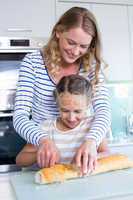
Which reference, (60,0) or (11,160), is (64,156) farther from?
(60,0)

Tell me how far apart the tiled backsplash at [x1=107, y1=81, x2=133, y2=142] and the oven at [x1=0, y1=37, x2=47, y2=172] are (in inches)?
28.1

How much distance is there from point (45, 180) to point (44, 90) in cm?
36

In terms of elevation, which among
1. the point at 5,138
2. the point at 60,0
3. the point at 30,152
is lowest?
the point at 5,138

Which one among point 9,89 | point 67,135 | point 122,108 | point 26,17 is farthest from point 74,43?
point 122,108

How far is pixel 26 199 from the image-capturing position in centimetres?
53

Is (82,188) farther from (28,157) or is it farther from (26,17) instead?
(26,17)

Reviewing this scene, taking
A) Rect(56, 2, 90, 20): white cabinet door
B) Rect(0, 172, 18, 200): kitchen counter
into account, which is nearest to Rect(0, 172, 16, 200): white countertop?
Rect(0, 172, 18, 200): kitchen counter

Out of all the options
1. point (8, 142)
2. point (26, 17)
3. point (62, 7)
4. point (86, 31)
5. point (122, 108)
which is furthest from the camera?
point (122, 108)

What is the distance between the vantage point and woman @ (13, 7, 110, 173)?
85 cm

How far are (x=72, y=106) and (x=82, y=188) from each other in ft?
1.17

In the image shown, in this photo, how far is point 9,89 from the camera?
1830 mm

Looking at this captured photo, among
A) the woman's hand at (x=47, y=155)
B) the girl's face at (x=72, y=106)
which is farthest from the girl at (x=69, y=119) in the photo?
the woman's hand at (x=47, y=155)

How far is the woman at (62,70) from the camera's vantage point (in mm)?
849

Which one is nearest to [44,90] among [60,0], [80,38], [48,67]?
[48,67]
